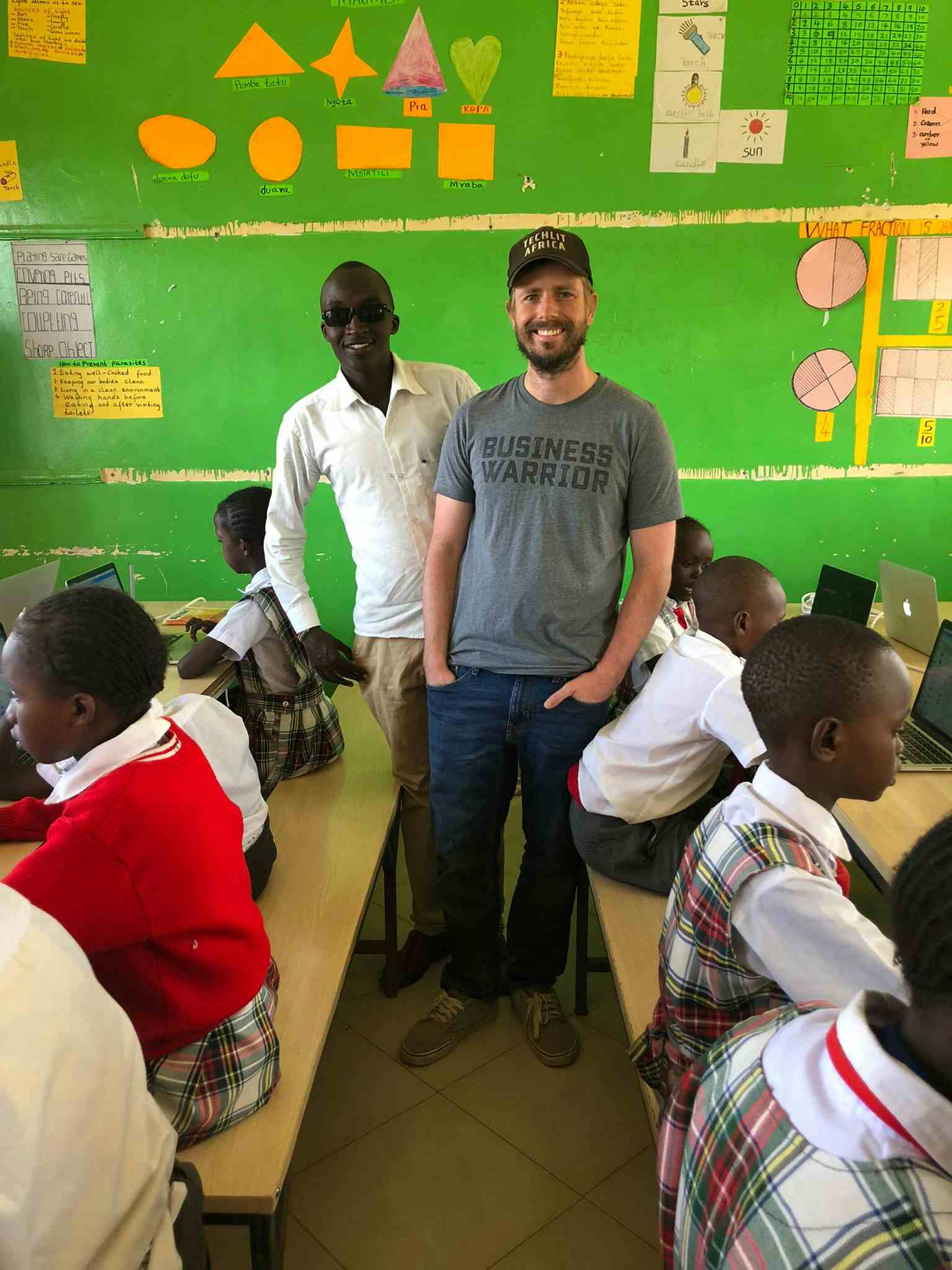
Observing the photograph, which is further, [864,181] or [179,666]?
[864,181]

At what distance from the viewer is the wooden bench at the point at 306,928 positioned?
116cm

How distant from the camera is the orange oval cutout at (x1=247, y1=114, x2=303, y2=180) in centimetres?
302

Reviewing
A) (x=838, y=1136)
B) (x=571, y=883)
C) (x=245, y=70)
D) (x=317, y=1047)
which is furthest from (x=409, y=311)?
(x=838, y=1136)

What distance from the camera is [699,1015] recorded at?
117 cm

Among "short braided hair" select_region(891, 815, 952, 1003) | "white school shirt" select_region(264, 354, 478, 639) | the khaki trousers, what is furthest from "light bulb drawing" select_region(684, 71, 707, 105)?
"short braided hair" select_region(891, 815, 952, 1003)

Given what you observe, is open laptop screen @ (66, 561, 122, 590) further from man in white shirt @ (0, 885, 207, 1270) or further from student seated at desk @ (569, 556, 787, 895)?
man in white shirt @ (0, 885, 207, 1270)

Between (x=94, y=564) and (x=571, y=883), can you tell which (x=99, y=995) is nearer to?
(x=571, y=883)

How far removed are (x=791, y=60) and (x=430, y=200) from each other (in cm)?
130

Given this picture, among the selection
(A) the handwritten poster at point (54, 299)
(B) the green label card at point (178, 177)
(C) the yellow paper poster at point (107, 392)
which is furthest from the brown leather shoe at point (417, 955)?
(B) the green label card at point (178, 177)

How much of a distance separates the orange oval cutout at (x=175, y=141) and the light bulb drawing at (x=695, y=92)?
1.64 meters

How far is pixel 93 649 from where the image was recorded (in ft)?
3.86

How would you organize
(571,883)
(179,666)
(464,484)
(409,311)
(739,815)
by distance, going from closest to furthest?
(739,815) < (464,484) < (571,883) < (179,666) < (409,311)

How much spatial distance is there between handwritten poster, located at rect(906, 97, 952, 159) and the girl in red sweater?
3.11 m

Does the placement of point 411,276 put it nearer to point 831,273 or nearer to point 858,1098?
point 831,273
